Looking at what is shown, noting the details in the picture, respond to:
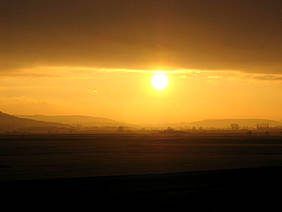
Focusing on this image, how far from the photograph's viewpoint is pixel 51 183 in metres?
22.0

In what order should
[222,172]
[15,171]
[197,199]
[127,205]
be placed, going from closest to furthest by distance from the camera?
[127,205] < [197,199] < [222,172] < [15,171]

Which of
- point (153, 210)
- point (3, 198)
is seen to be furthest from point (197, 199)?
point (3, 198)

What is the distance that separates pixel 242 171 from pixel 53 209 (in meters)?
17.1

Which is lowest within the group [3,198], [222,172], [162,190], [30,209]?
[30,209]

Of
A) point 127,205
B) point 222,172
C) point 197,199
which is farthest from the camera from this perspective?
point 222,172

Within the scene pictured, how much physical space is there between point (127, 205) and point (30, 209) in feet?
11.2

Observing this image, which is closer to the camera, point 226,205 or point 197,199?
point 226,205

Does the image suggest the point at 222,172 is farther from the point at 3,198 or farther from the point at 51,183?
the point at 3,198

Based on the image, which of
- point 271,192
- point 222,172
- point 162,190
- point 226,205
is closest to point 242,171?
point 222,172

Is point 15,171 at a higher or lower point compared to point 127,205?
higher

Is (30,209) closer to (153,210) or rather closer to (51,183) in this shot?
(153,210)

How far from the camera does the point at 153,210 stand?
1546cm

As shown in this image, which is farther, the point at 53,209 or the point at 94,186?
the point at 94,186

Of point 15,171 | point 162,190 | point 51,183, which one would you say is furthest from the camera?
point 15,171
